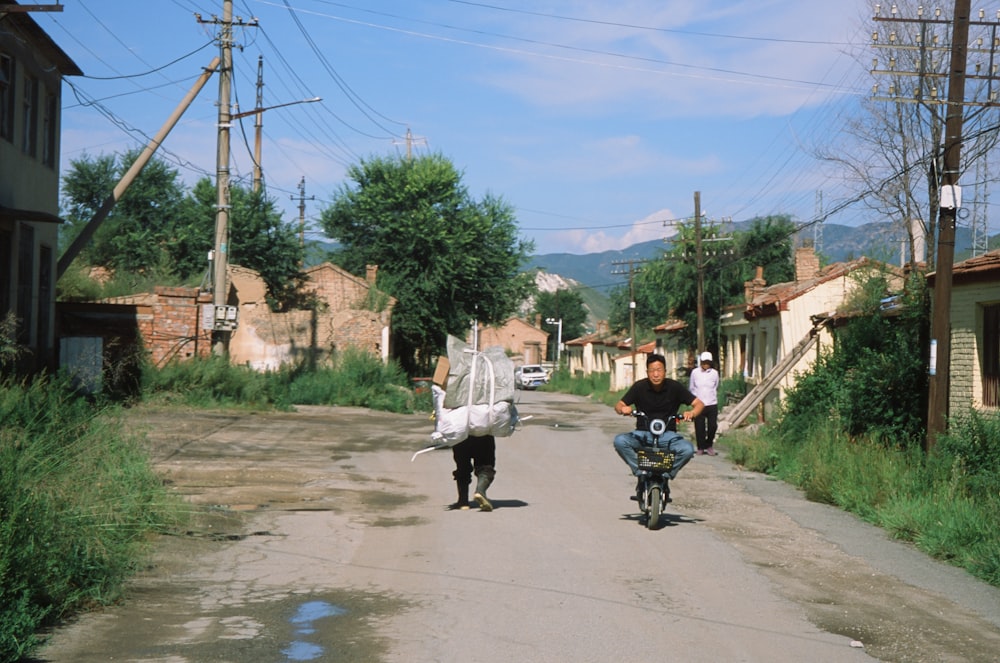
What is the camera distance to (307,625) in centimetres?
681

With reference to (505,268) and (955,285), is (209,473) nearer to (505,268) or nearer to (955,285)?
(955,285)

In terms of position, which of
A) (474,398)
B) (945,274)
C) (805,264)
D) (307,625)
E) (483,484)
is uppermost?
(805,264)

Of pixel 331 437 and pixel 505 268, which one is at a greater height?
pixel 505 268

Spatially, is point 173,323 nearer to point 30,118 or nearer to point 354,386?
point 354,386

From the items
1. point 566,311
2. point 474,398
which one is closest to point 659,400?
point 474,398

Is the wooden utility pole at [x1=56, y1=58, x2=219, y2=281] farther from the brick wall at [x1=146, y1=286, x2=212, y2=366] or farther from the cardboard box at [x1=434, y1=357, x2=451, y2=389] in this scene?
the cardboard box at [x1=434, y1=357, x2=451, y2=389]

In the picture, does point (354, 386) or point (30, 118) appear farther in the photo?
point (354, 386)

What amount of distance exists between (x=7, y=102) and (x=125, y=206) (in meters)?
35.5

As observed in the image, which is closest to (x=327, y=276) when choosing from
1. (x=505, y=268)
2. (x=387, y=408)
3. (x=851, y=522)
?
(x=505, y=268)

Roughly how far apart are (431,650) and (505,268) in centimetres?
4375

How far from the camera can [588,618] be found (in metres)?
7.10

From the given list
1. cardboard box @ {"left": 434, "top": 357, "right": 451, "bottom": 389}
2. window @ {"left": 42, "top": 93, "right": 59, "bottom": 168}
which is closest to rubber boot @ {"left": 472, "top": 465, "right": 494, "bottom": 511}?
cardboard box @ {"left": 434, "top": 357, "right": 451, "bottom": 389}

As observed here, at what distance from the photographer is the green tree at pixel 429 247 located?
4803 centimetres

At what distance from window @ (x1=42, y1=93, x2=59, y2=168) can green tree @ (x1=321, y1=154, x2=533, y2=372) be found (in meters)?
24.1
